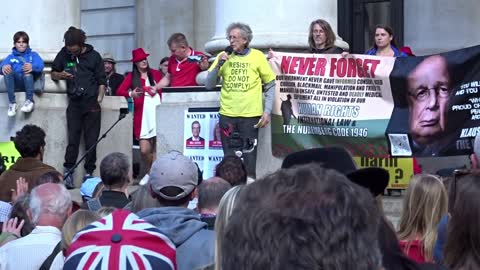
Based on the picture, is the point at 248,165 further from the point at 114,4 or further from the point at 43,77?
the point at 114,4

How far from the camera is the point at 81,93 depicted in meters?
13.0

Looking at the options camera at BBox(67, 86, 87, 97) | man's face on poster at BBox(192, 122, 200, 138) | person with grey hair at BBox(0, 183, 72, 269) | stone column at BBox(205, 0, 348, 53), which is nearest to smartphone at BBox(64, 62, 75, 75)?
camera at BBox(67, 86, 87, 97)

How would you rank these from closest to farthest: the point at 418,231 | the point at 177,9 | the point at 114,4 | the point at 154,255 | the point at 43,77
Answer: the point at 154,255
the point at 418,231
the point at 43,77
the point at 177,9
the point at 114,4

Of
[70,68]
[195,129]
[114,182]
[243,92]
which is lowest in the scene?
[114,182]

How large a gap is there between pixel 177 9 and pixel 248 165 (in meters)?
6.78

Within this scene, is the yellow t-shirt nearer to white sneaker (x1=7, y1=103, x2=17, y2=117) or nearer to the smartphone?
the smartphone

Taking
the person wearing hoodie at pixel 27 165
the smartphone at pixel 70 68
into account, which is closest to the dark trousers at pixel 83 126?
the smartphone at pixel 70 68

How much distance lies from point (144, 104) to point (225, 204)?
9.65 metres

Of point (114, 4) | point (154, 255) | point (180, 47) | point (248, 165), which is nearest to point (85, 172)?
point (180, 47)

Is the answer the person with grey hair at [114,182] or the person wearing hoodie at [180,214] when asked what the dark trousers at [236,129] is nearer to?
the person with grey hair at [114,182]

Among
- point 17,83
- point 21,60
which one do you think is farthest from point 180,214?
point 17,83

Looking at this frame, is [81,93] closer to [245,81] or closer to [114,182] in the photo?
[245,81]

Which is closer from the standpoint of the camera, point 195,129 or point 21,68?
point 195,129

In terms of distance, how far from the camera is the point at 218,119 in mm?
11562
